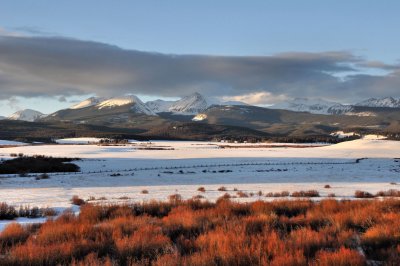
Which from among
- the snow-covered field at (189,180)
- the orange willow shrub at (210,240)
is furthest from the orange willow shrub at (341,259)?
the snow-covered field at (189,180)

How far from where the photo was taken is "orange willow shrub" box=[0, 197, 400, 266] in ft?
23.6

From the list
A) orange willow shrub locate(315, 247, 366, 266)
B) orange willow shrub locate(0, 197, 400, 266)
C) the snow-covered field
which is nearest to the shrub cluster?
orange willow shrub locate(0, 197, 400, 266)

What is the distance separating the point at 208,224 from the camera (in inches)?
419

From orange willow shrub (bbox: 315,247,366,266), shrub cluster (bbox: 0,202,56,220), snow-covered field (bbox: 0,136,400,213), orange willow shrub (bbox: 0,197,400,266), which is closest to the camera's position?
orange willow shrub (bbox: 315,247,366,266)

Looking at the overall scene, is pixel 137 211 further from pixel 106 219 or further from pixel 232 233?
pixel 232 233

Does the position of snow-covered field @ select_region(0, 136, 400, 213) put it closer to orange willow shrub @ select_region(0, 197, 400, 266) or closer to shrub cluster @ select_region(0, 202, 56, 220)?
shrub cluster @ select_region(0, 202, 56, 220)

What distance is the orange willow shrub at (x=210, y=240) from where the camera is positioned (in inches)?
284

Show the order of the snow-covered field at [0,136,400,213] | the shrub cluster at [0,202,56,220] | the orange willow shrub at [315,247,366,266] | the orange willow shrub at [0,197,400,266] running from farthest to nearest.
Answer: the snow-covered field at [0,136,400,213]
the shrub cluster at [0,202,56,220]
the orange willow shrub at [0,197,400,266]
the orange willow shrub at [315,247,366,266]

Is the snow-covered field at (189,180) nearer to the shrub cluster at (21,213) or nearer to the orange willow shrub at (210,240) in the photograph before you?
the shrub cluster at (21,213)

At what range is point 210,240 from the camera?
8.48m

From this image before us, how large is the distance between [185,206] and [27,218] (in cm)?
473

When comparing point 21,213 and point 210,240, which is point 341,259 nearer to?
point 210,240

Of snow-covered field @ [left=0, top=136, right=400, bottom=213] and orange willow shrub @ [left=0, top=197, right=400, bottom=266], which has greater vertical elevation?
orange willow shrub @ [left=0, top=197, right=400, bottom=266]

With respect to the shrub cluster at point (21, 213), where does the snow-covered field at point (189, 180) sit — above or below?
below
